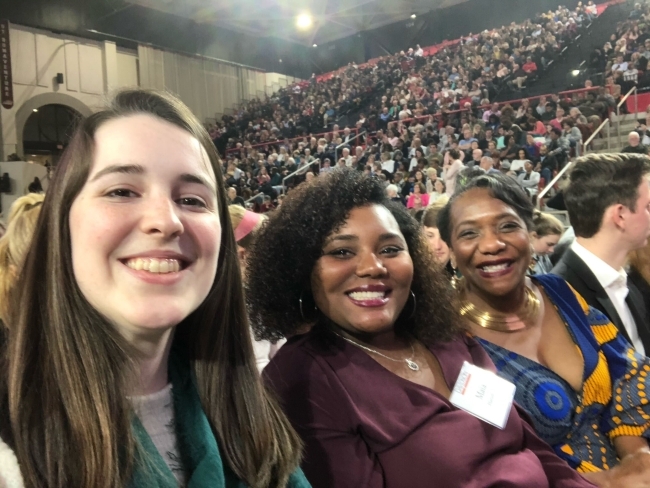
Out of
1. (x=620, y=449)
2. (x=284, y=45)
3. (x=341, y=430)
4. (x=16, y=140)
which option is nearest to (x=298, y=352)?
(x=341, y=430)

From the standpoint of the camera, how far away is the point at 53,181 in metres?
0.84

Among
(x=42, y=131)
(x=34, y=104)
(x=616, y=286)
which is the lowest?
(x=616, y=286)

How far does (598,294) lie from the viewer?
185 cm

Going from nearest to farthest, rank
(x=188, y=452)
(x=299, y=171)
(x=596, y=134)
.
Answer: (x=188, y=452)
(x=596, y=134)
(x=299, y=171)

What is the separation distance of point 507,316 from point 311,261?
0.67 m

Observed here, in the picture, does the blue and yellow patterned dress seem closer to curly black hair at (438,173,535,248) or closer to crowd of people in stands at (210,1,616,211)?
curly black hair at (438,173,535,248)

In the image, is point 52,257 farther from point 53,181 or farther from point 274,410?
point 274,410

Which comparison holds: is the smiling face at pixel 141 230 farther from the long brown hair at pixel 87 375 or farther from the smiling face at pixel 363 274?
the smiling face at pixel 363 274

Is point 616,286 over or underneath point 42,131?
underneath

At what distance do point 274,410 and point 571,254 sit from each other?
4.87ft

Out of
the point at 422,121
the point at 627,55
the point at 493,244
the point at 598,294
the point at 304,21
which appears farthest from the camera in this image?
the point at 304,21

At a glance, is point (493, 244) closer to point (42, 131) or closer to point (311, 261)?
point (311, 261)

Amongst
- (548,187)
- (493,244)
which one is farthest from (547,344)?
(548,187)

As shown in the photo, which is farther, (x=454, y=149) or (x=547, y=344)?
(x=454, y=149)
